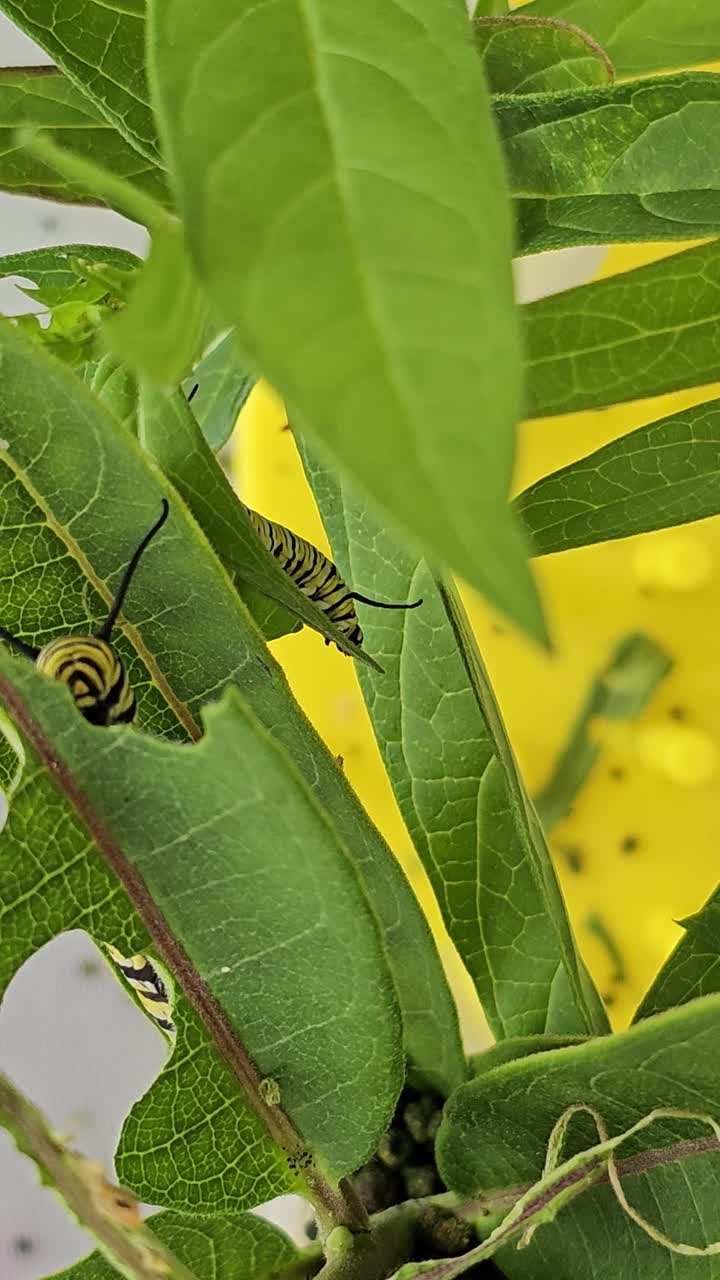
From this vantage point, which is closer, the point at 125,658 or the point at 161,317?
the point at 161,317

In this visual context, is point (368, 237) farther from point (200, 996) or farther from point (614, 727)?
point (614, 727)

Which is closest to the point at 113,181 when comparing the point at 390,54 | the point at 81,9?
the point at 390,54

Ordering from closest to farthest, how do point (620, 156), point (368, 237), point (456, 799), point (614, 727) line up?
point (368, 237), point (620, 156), point (456, 799), point (614, 727)

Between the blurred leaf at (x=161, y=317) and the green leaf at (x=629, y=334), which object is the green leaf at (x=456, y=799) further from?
the blurred leaf at (x=161, y=317)

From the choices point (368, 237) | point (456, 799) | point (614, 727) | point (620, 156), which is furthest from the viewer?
point (614, 727)

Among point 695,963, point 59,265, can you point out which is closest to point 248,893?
point 695,963

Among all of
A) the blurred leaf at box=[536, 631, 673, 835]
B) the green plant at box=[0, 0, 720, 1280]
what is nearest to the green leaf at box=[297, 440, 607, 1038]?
the green plant at box=[0, 0, 720, 1280]

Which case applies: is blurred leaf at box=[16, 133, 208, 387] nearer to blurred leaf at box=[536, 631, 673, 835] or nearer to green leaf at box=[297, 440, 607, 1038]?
green leaf at box=[297, 440, 607, 1038]
